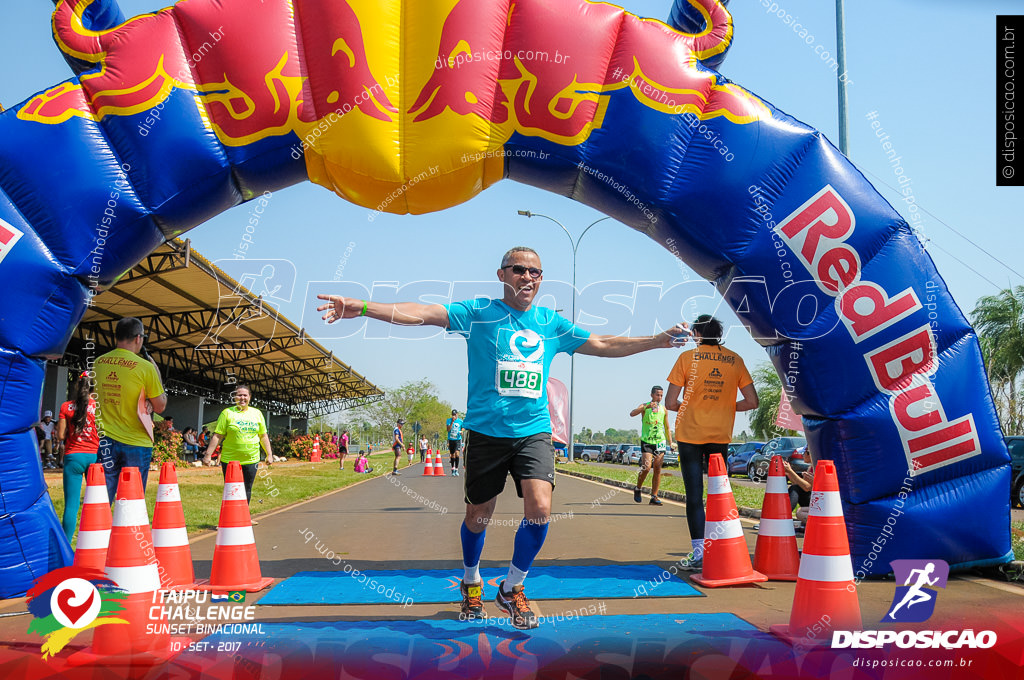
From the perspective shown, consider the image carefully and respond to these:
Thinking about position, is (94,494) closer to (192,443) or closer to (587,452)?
(192,443)

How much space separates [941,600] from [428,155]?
15.2 feet

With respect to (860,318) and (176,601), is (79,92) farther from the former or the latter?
(860,318)

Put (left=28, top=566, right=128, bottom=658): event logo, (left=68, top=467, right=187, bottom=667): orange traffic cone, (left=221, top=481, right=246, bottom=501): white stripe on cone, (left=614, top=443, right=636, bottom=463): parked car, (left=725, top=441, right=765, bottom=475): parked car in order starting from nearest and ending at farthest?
(left=68, top=467, right=187, bottom=667): orange traffic cone
(left=28, top=566, right=128, bottom=658): event logo
(left=221, top=481, right=246, bottom=501): white stripe on cone
(left=725, top=441, right=765, bottom=475): parked car
(left=614, top=443, right=636, bottom=463): parked car

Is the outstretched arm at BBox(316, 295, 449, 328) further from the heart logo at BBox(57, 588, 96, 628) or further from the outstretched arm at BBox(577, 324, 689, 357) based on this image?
the heart logo at BBox(57, 588, 96, 628)

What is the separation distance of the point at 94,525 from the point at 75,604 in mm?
766

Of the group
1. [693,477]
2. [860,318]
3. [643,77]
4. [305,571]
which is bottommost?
[305,571]

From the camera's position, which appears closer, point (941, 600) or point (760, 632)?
point (760, 632)

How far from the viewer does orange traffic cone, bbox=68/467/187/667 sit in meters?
3.34

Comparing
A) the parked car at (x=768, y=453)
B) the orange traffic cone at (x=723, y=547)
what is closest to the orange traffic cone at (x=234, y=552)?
the orange traffic cone at (x=723, y=547)

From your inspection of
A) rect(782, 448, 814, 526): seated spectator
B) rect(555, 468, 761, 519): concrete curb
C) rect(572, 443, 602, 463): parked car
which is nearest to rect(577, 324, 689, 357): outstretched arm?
rect(782, 448, 814, 526): seated spectator

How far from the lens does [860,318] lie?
17.9ft

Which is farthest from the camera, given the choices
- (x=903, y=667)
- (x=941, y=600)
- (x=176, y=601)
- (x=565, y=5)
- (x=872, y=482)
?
(x=565, y=5)

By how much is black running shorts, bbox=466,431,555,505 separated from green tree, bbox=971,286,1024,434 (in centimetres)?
3097

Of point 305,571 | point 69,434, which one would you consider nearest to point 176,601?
point 305,571
